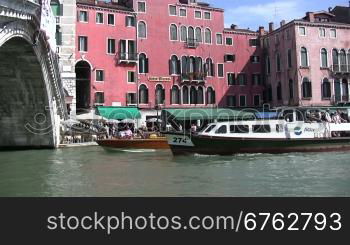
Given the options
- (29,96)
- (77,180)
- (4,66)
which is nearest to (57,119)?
(29,96)

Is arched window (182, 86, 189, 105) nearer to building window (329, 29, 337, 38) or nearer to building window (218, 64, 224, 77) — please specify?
building window (218, 64, 224, 77)

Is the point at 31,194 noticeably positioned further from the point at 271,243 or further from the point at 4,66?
the point at 4,66

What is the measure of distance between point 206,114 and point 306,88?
849 cm

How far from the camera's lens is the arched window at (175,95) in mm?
37906

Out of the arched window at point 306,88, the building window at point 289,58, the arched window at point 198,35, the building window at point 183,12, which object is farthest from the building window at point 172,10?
the arched window at point 306,88

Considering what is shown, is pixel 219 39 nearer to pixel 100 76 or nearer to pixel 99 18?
pixel 99 18

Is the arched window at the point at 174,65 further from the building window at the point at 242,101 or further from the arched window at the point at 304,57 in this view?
the arched window at the point at 304,57

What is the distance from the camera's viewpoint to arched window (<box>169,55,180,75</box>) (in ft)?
125

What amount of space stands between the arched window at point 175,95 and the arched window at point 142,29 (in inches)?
182

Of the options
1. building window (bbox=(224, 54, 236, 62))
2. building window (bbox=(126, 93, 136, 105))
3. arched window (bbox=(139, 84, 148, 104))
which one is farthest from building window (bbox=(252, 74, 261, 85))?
building window (bbox=(126, 93, 136, 105))

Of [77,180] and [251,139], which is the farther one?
[251,139]

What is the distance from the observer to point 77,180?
47.3ft

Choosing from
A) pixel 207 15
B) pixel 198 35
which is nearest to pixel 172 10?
pixel 198 35

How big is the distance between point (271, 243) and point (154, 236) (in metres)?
1.51
